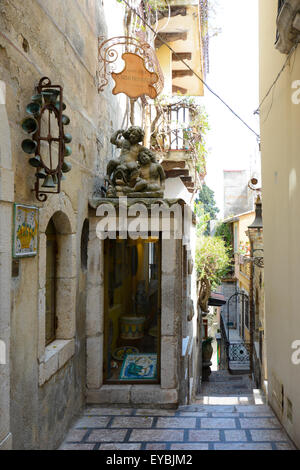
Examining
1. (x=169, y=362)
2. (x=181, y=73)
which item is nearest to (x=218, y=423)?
(x=169, y=362)

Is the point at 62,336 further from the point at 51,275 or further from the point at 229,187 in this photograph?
the point at 229,187

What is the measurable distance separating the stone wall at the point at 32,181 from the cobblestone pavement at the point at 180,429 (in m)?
0.31

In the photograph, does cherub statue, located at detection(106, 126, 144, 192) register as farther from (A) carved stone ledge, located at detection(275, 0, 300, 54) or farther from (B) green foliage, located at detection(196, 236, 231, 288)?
(B) green foliage, located at detection(196, 236, 231, 288)

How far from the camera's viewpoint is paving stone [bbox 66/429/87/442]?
459 centimetres

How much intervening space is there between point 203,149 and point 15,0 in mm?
8014

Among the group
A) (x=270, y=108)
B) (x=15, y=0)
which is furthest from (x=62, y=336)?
(x=270, y=108)

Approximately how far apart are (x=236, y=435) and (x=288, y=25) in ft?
14.5

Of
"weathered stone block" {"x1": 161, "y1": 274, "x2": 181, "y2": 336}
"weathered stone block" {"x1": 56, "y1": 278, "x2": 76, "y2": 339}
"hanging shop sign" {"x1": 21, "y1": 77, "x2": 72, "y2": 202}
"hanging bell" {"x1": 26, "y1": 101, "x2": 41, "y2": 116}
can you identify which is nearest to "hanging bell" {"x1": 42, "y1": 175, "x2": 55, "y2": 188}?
"hanging shop sign" {"x1": 21, "y1": 77, "x2": 72, "y2": 202}

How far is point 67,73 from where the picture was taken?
4.82 m

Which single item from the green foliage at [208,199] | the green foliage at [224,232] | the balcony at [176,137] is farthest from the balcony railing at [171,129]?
the green foliage at [208,199]

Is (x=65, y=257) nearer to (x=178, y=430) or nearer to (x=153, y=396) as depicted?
(x=153, y=396)

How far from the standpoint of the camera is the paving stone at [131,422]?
197 inches

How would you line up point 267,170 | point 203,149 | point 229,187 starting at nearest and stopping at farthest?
1. point 267,170
2. point 203,149
3. point 229,187

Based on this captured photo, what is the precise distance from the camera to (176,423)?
16.8 ft
